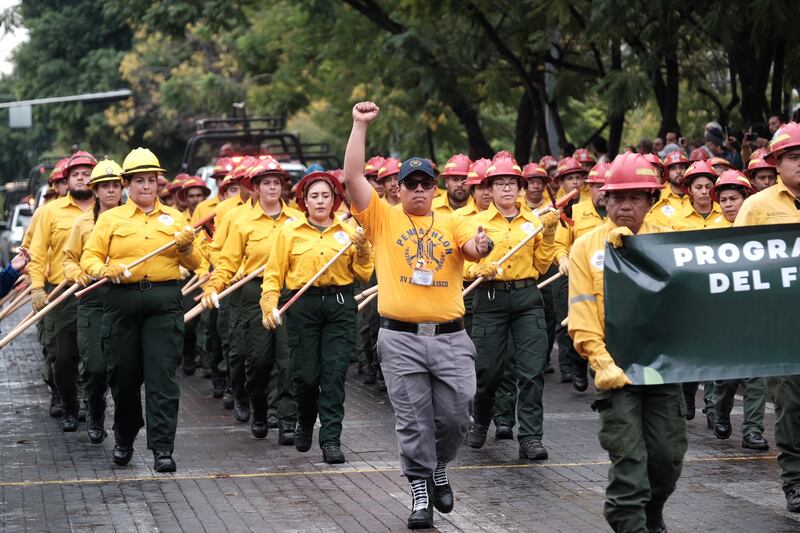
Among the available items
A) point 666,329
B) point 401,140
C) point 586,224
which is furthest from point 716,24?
point 401,140

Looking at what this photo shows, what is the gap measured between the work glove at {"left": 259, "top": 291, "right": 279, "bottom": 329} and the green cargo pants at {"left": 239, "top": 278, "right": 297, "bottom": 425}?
4.01 ft

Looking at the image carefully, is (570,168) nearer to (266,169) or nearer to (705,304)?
(266,169)

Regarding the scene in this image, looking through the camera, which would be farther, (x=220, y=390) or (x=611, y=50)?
(x=611, y=50)

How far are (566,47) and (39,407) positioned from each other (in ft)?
39.3

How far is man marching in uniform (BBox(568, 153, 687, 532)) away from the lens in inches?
267

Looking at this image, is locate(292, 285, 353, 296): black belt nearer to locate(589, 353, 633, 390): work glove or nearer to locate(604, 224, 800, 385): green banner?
locate(604, 224, 800, 385): green banner

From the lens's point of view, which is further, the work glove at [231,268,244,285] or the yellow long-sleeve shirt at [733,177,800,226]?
the work glove at [231,268,244,285]

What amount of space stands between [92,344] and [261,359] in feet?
4.67

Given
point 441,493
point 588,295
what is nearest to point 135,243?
point 441,493

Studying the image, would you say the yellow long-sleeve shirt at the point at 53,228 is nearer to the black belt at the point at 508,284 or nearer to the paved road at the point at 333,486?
the paved road at the point at 333,486

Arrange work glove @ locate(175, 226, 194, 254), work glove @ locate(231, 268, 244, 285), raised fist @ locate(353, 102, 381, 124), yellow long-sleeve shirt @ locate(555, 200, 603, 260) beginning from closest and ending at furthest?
raised fist @ locate(353, 102, 381, 124) → work glove @ locate(175, 226, 194, 254) → work glove @ locate(231, 268, 244, 285) → yellow long-sleeve shirt @ locate(555, 200, 603, 260)

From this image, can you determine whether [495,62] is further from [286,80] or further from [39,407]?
[39,407]

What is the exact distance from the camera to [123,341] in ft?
33.2

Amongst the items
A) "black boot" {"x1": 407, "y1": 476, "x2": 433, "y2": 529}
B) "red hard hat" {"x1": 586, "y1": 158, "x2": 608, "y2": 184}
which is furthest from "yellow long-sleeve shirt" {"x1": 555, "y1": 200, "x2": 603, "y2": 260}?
"black boot" {"x1": 407, "y1": 476, "x2": 433, "y2": 529}
